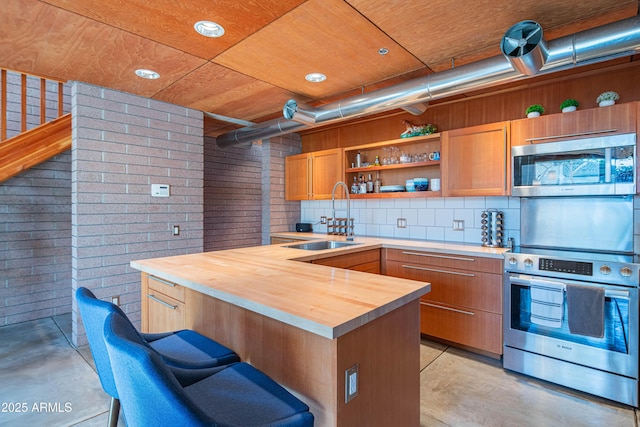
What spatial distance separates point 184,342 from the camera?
5.20 feet

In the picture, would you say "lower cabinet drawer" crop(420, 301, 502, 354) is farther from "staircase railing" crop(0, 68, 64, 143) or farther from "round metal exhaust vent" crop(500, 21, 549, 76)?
"staircase railing" crop(0, 68, 64, 143)

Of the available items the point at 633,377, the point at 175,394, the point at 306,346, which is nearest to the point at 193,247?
the point at 306,346

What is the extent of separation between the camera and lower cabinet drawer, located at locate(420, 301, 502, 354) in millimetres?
2709

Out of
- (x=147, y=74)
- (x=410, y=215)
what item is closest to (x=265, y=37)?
(x=147, y=74)

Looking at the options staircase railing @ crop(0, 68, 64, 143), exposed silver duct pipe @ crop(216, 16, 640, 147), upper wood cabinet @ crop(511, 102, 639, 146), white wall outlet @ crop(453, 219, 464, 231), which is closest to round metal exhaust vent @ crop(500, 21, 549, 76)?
exposed silver duct pipe @ crop(216, 16, 640, 147)

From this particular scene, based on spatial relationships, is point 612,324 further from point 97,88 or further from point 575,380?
point 97,88

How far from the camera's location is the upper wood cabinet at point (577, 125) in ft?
7.71

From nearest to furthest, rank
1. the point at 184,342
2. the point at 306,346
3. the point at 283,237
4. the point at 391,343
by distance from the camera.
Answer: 1. the point at 306,346
2. the point at 391,343
3. the point at 184,342
4. the point at 283,237

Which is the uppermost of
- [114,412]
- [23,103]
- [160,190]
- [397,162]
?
[23,103]

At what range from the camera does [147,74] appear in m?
2.78

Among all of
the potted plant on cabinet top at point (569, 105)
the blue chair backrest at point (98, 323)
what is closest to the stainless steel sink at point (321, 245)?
the blue chair backrest at point (98, 323)

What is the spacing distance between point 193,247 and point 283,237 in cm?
112

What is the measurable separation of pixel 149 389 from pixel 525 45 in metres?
2.31

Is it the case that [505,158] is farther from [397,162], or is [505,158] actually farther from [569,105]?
[397,162]
